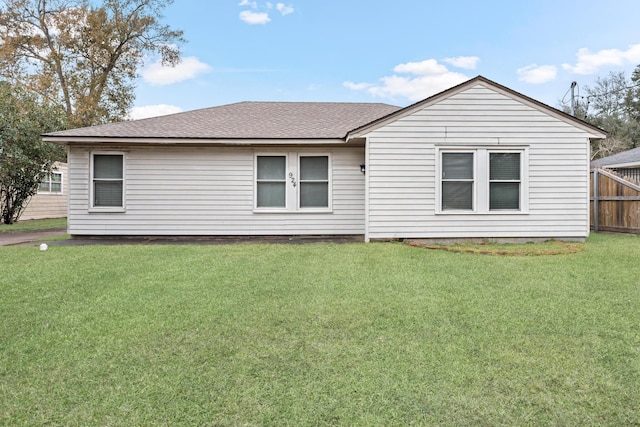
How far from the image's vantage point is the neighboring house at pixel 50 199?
1702cm

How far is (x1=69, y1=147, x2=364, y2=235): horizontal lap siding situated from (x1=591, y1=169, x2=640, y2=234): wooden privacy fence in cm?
730

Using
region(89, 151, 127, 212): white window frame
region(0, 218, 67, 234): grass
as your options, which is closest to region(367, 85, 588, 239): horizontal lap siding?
region(89, 151, 127, 212): white window frame

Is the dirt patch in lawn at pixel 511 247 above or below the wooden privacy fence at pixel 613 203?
below

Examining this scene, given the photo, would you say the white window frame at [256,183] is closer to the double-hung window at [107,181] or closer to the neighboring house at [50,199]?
the double-hung window at [107,181]

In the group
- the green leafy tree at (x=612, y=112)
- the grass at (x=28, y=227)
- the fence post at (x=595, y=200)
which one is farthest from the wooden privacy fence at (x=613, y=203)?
the green leafy tree at (x=612, y=112)

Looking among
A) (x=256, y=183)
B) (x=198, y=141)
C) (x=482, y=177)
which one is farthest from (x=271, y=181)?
(x=482, y=177)

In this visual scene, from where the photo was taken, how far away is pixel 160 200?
9.62m

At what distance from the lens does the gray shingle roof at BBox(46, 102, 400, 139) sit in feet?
30.2

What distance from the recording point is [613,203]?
35.9 feet

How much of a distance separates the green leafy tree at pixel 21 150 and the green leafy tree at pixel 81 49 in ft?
24.2

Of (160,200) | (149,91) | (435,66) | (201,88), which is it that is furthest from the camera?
(435,66)

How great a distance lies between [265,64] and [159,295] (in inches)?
662

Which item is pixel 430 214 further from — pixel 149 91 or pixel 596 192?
pixel 149 91

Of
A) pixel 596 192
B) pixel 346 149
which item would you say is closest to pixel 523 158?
pixel 346 149
